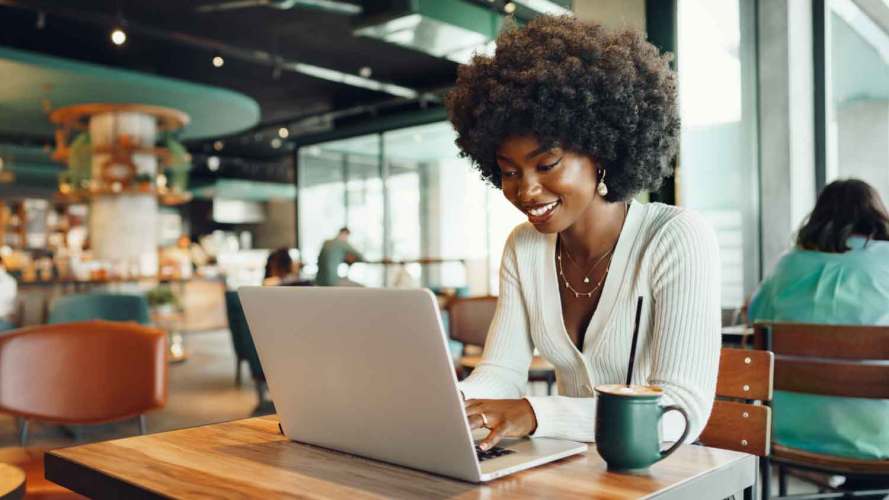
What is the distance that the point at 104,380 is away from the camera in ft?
7.64

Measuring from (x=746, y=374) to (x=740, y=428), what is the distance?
0.15 metres

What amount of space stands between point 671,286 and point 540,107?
1.35ft

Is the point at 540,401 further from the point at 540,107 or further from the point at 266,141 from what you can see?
the point at 266,141

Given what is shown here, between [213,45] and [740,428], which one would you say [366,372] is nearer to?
[740,428]

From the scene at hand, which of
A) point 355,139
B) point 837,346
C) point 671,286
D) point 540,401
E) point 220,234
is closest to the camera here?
point 540,401

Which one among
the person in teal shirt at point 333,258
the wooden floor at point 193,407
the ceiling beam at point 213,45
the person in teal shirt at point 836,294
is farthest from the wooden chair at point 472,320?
the ceiling beam at point 213,45

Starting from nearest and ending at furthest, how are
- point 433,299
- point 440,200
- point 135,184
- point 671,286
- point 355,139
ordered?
1. point 433,299
2. point 671,286
3. point 135,184
4. point 440,200
5. point 355,139

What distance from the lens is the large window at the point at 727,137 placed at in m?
3.82

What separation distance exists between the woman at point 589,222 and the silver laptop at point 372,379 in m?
0.29

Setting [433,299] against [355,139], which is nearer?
[433,299]

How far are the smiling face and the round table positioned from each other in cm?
102

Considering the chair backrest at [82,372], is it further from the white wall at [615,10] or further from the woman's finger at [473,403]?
the white wall at [615,10]

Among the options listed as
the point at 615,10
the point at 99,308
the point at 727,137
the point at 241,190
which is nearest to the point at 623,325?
the point at 615,10

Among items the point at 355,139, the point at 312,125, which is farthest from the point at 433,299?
the point at 312,125
